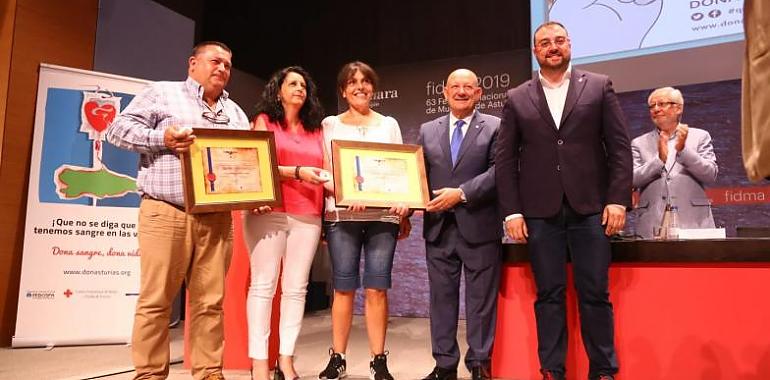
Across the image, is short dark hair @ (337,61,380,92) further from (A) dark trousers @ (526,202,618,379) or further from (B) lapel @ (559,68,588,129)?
(A) dark trousers @ (526,202,618,379)

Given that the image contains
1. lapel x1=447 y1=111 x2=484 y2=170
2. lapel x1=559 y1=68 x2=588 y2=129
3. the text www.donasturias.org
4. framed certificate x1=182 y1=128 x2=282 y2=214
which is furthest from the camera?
the text www.donasturias.org

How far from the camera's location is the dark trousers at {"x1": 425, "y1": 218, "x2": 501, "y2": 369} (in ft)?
8.24

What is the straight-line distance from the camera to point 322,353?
3.46 m

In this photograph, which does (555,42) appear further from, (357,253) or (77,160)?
(77,160)

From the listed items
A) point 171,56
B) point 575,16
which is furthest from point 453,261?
point 171,56

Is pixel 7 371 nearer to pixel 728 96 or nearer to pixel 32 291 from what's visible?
pixel 32 291

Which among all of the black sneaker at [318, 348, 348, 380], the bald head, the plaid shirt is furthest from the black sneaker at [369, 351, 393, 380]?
the bald head

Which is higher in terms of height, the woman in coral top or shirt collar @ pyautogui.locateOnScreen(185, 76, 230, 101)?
shirt collar @ pyautogui.locateOnScreen(185, 76, 230, 101)

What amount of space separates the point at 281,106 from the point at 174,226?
0.79 metres

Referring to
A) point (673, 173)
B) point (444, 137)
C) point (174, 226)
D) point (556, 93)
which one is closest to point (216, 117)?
point (174, 226)

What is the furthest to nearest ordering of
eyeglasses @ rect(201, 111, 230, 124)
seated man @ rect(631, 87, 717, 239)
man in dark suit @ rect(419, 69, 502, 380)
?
seated man @ rect(631, 87, 717, 239) < man in dark suit @ rect(419, 69, 502, 380) < eyeglasses @ rect(201, 111, 230, 124)

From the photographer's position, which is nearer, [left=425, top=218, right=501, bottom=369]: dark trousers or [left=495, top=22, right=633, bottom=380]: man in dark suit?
[left=495, top=22, right=633, bottom=380]: man in dark suit

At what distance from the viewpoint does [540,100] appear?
7.70 feet

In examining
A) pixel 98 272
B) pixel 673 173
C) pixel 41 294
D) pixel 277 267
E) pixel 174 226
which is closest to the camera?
pixel 174 226
